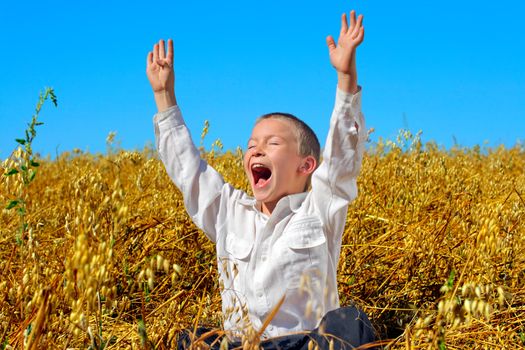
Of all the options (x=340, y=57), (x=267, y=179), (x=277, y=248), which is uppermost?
(x=340, y=57)

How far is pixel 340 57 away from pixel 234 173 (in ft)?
6.69

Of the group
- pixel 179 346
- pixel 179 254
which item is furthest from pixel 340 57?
pixel 179 254

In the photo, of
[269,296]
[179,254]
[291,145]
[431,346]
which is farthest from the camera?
[179,254]

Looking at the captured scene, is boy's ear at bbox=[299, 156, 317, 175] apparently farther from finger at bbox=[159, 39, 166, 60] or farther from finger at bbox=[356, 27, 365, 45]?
finger at bbox=[159, 39, 166, 60]

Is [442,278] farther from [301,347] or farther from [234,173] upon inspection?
[234,173]

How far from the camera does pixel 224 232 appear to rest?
2.20 metres

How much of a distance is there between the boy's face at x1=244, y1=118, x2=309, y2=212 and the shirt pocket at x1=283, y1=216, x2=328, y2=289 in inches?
5.9

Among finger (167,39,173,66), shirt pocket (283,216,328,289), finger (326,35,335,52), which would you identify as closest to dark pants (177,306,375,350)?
shirt pocket (283,216,328,289)

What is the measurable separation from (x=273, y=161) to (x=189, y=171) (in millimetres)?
316

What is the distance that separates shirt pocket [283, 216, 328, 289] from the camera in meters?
1.98

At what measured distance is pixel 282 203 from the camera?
6.79 ft

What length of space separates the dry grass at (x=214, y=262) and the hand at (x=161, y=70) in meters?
0.35

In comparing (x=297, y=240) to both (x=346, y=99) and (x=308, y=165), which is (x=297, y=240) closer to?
(x=308, y=165)

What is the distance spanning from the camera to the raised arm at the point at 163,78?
2254 mm
